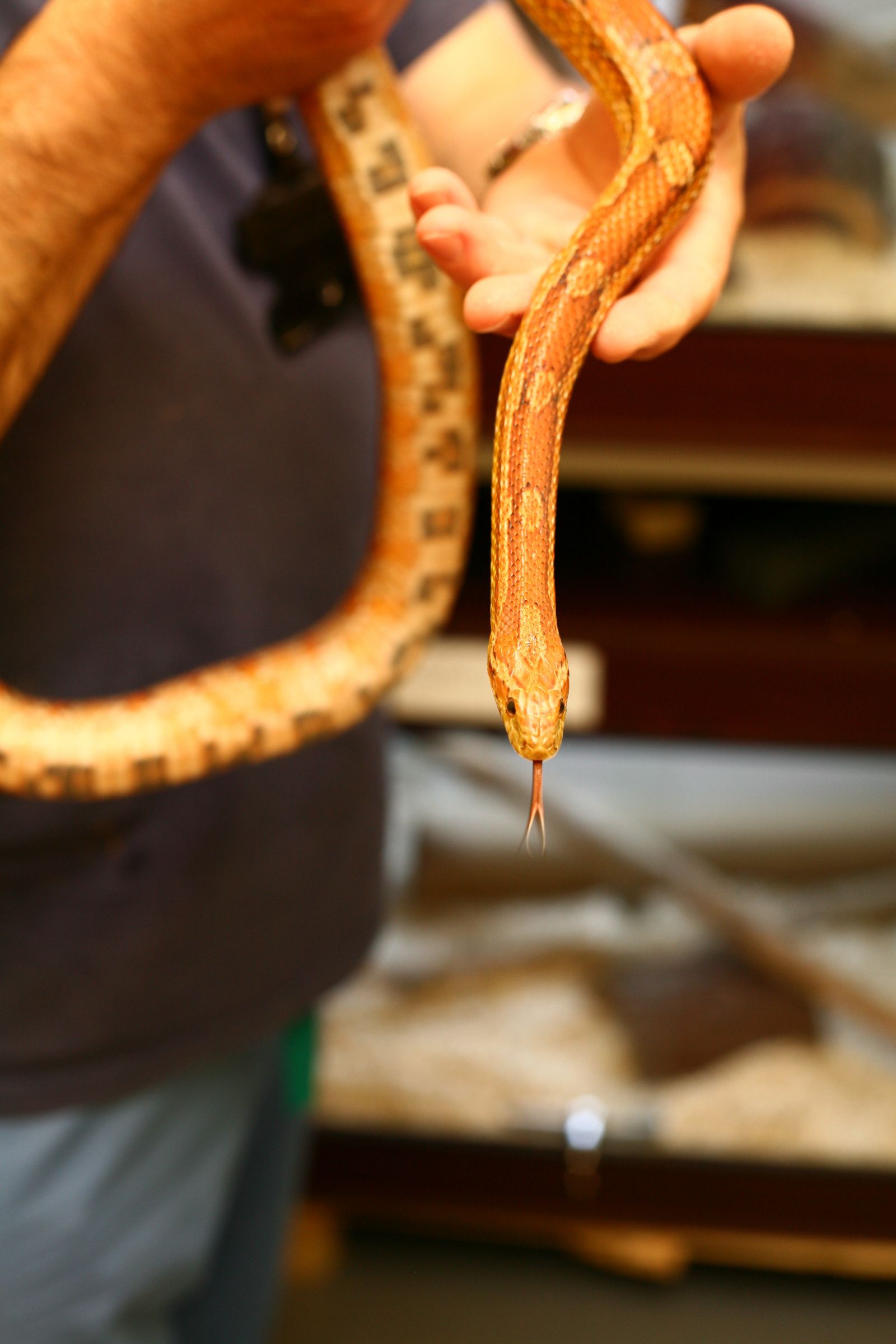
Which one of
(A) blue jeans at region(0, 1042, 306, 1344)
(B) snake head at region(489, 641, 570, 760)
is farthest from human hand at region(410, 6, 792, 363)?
(A) blue jeans at region(0, 1042, 306, 1344)

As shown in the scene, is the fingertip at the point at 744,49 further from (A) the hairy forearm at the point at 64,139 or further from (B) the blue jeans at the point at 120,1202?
(B) the blue jeans at the point at 120,1202

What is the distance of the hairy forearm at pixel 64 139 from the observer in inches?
22.8

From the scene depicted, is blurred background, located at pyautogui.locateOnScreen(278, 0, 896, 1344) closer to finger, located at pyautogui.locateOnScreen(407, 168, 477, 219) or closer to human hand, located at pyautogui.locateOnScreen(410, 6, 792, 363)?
human hand, located at pyautogui.locateOnScreen(410, 6, 792, 363)

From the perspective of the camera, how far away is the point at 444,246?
1.71 ft

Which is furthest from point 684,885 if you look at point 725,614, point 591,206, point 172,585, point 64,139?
point 64,139

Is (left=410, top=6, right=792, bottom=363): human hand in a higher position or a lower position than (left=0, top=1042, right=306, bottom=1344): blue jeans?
higher

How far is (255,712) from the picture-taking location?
76cm

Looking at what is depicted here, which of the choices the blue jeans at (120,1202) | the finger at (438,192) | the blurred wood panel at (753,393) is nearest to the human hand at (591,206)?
the finger at (438,192)

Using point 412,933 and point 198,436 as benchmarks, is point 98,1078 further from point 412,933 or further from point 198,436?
point 412,933

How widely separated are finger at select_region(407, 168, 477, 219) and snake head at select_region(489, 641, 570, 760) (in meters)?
0.20

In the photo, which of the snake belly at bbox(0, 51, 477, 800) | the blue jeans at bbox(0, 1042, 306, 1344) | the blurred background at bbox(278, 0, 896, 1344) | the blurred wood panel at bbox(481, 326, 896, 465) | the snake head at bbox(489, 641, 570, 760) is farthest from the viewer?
the blurred background at bbox(278, 0, 896, 1344)

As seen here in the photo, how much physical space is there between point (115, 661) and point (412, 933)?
1179mm

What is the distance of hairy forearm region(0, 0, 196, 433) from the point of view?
58 centimetres

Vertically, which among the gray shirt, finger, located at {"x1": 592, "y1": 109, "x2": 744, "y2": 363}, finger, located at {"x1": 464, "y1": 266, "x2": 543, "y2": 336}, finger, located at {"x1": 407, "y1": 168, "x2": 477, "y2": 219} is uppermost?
finger, located at {"x1": 407, "y1": 168, "x2": 477, "y2": 219}
